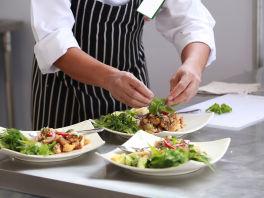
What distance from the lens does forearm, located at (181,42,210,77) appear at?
1.41m

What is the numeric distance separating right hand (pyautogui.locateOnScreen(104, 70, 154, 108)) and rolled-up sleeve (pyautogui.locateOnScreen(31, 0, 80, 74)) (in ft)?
0.90

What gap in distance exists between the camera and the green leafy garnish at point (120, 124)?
106 centimetres

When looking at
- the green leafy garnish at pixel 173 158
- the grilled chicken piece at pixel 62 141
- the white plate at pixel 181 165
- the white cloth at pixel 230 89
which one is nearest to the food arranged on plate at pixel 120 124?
the white plate at pixel 181 165

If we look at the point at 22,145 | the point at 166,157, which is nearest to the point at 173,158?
the point at 166,157

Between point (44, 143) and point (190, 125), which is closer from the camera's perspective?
point (44, 143)

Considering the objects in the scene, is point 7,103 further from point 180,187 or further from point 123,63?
point 180,187

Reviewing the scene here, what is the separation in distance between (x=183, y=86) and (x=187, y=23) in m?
0.62

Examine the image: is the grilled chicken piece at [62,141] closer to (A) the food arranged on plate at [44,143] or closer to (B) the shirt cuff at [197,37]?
Result: (A) the food arranged on plate at [44,143]

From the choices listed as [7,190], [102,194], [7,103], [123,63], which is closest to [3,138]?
[7,190]

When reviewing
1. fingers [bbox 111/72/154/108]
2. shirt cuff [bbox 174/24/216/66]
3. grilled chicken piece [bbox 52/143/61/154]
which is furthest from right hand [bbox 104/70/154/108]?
shirt cuff [bbox 174/24/216/66]

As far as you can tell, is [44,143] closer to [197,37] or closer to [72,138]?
[72,138]

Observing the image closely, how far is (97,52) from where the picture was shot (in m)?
1.61

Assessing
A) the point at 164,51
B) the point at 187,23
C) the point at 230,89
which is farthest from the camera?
the point at 164,51

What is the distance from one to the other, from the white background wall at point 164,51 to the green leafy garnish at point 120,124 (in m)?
1.88
